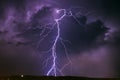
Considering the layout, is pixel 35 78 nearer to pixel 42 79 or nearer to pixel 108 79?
pixel 42 79

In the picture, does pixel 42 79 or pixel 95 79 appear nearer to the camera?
pixel 42 79

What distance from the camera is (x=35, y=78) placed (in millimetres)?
47250

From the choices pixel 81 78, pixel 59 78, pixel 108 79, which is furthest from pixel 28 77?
pixel 108 79

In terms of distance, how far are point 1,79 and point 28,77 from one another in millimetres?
4157

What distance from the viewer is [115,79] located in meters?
48.3

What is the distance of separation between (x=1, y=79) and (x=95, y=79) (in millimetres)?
14578

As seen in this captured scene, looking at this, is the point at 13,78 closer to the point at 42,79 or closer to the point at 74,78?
the point at 42,79

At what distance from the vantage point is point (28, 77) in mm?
48094

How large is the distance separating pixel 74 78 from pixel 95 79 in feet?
11.7

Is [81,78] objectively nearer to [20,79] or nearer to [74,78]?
[74,78]

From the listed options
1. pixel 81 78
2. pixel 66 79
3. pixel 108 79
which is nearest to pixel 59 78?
pixel 66 79

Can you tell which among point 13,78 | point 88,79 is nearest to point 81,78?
point 88,79

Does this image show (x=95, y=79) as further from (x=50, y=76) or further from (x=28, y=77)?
(x=28, y=77)

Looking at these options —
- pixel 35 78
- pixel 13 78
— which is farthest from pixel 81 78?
pixel 13 78
